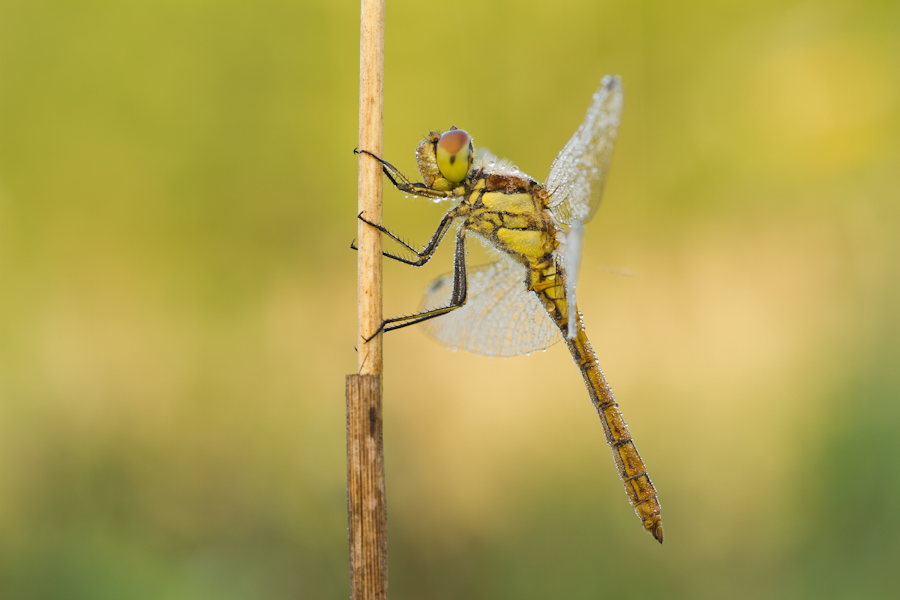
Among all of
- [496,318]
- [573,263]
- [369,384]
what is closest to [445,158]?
[573,263]

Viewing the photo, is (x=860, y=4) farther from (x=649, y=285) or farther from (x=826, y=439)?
(x=826, y=439)

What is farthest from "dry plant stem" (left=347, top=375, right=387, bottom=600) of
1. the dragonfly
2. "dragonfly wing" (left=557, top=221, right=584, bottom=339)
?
"dragonfly wing" (left=557, top=221, right=584, bottom=339)

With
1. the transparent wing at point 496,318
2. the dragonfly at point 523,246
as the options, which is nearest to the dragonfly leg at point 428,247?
the dragonfly at point 523,246

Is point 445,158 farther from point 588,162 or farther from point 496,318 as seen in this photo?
point 496,318

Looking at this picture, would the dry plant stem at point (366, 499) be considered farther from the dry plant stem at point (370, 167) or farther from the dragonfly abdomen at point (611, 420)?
the dragonfly abdomen at point (611, 420)

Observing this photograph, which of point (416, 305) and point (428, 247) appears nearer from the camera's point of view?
point (428, 247)

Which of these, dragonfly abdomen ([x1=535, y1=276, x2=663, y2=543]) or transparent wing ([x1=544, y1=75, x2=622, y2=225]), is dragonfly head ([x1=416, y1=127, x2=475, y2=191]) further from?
dragonfly abdomen ([x1=535, y1=276, x2=663, y2=543])

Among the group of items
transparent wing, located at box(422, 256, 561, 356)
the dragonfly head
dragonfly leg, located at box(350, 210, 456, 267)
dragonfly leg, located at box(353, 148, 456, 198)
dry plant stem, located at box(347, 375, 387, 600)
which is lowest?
dry plant stem, located at box(347, 375, 387, 600)
